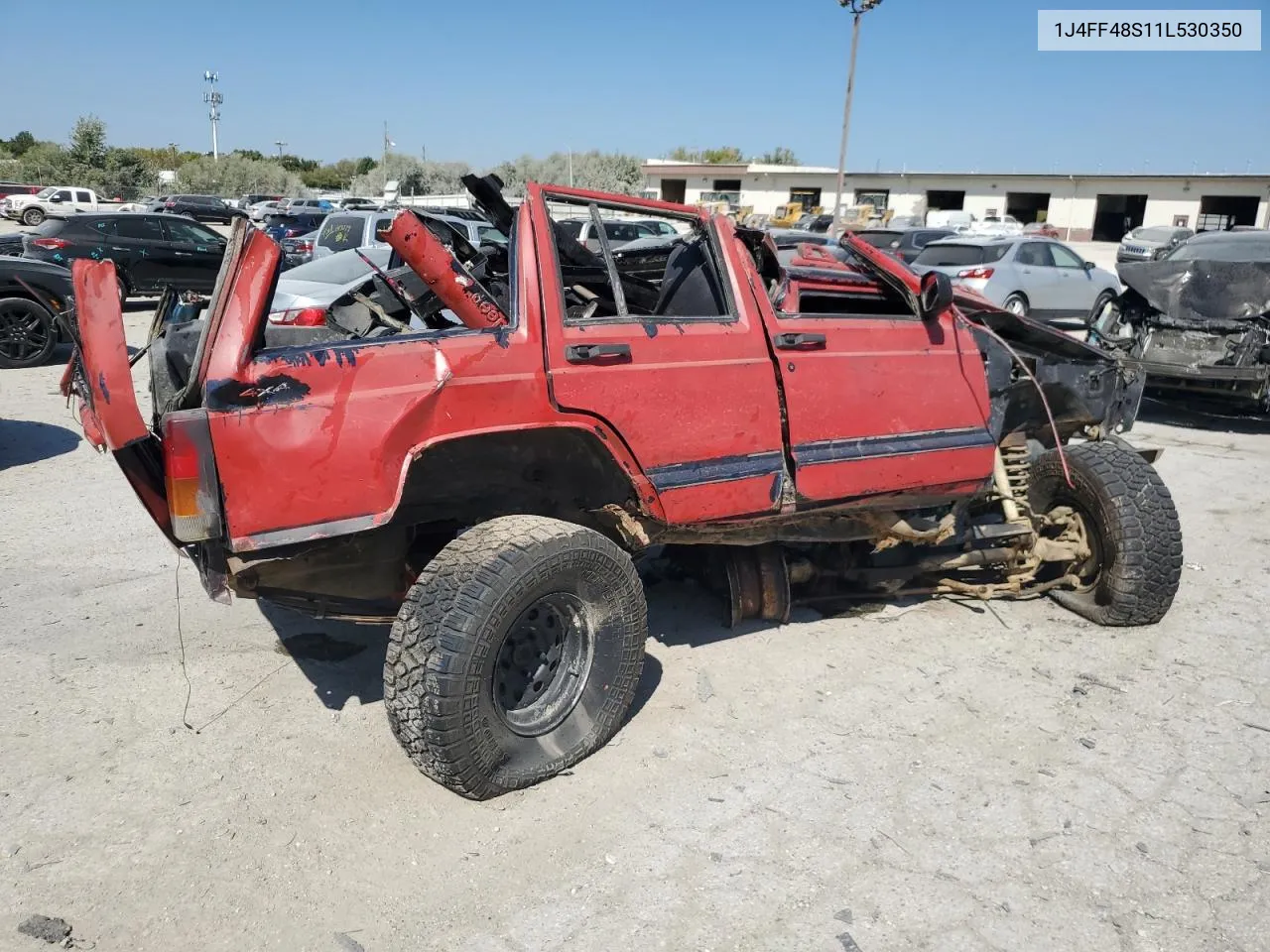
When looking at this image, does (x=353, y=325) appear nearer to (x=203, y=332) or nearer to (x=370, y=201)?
(x=203, y=332)

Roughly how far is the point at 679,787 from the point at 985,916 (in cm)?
103

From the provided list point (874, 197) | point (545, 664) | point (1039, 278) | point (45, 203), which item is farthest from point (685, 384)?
point (874, 197)

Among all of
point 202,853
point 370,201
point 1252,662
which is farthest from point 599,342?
point 370,201

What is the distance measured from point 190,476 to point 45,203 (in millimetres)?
41617

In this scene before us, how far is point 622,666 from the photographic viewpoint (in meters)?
3.39

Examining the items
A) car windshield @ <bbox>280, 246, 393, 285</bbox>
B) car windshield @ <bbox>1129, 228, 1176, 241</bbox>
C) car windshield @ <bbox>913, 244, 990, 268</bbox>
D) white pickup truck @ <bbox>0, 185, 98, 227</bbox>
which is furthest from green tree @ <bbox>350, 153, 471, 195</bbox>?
car windshield @ <bbox>280, 246, 393, 285</bbox>

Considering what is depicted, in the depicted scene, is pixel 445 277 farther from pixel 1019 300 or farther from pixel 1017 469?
pixel 1019 300

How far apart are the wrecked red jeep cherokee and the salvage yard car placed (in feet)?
16.2

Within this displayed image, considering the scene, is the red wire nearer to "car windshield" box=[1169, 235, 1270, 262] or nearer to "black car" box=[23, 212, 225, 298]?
"car windshield" box=[1169, 235, 1270, 262]

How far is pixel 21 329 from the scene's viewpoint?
10.1 metres

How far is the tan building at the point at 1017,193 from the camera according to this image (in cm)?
4244

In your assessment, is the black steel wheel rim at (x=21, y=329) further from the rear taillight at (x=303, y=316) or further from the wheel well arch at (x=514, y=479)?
the wheel well arch at (x=514, y=479)

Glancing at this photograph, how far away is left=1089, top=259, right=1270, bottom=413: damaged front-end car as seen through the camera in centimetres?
874

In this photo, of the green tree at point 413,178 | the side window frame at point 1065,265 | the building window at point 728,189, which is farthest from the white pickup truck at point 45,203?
the side window frame at point 1065,265
